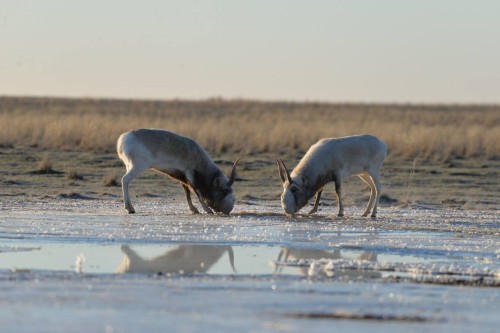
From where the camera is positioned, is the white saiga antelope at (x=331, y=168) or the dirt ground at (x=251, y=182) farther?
the dirt ground at (x=251, y=182)

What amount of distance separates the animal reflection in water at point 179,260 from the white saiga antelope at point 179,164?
522 centimetres

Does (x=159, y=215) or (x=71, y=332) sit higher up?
(x=71, y=332)

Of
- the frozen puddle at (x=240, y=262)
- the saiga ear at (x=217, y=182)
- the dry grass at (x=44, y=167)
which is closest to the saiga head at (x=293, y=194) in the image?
the saiga ear at (x=217, y=182)

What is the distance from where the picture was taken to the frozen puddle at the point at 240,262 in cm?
980

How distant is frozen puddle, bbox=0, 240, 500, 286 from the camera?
32.2ft

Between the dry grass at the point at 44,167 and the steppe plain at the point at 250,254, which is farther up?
the steppe plain at the point at 250,254

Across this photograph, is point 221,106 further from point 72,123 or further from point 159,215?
point 159,215

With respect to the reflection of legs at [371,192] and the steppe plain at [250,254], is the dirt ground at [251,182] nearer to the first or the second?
the steppe plain at [250,254]

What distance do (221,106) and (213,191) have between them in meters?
68.5

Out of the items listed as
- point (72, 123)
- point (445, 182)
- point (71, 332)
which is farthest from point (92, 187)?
point (71, 332)

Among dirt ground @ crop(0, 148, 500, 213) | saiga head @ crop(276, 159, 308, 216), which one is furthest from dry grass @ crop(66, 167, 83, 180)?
saiga head @ crop(276, 159, 308, 216)

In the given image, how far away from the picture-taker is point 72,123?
103 feet

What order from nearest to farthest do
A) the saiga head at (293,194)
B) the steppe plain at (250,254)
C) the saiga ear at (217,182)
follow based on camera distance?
the steppe plain at (250,254)
the saiga head at (293,194)
the saiga ear at (217,182)

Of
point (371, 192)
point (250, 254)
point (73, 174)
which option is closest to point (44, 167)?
point (73, 174)
